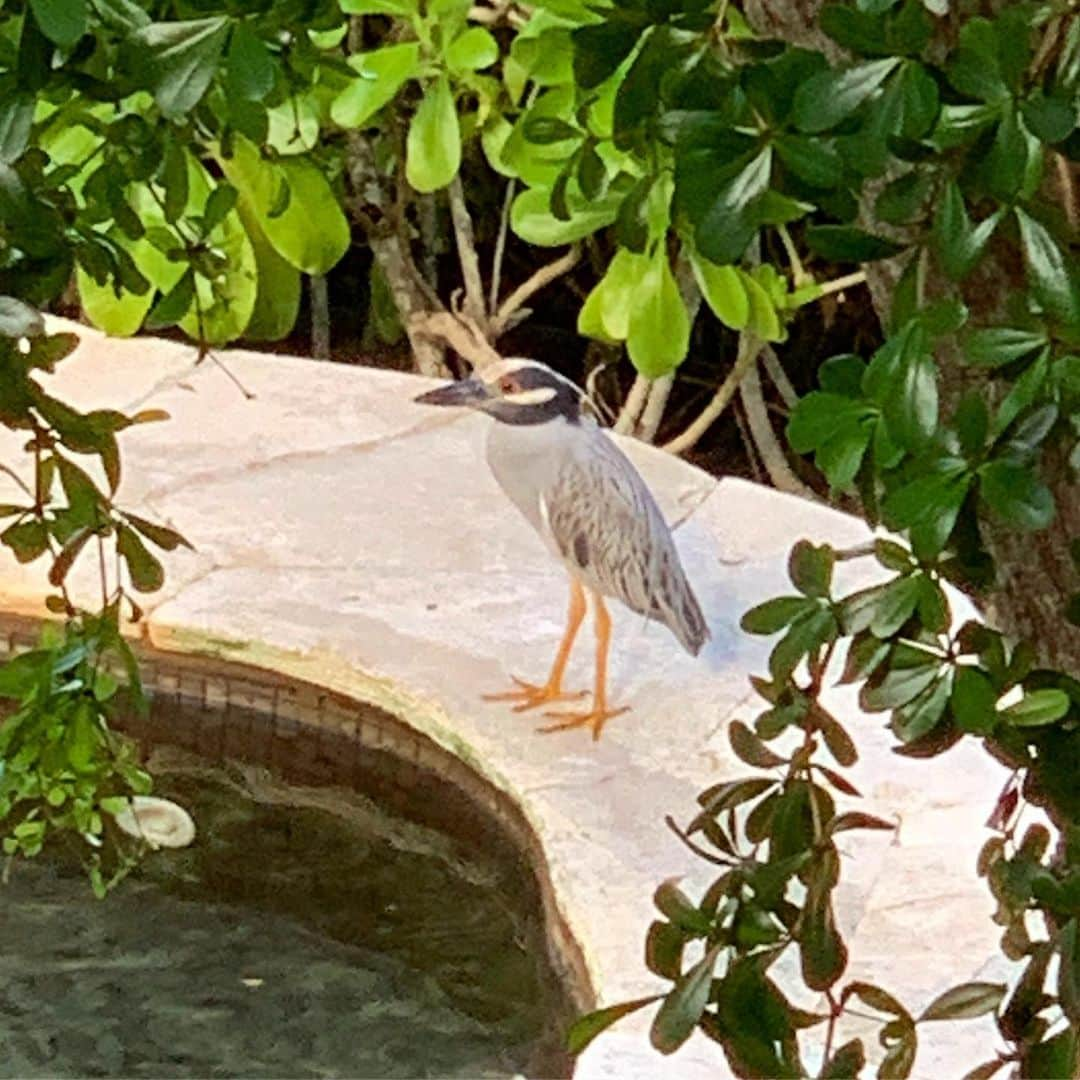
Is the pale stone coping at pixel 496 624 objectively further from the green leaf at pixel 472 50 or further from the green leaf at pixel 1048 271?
the green leaf at pixel 1048 271

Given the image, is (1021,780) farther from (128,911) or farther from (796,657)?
(128,911)

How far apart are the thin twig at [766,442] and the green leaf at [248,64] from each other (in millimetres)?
2852

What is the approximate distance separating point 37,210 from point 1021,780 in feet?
1.04

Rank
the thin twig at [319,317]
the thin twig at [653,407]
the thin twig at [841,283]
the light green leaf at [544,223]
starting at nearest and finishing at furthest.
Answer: the light green leaf at [544,223] → the thin twig at [841,283] → the thin twig at [653,407] → the thin twig at [319,317]

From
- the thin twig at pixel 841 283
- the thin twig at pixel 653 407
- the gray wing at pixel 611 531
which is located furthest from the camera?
the thin twig at pixel 653 407

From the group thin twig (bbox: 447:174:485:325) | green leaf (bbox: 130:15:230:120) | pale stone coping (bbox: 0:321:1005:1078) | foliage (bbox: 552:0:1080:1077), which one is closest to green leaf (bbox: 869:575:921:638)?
foliage (bbox: 552:0:1080:1077)

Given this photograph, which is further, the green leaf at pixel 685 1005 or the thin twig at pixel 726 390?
the thin twig at pixel 726 390

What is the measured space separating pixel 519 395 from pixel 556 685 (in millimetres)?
286

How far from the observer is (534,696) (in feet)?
7.14

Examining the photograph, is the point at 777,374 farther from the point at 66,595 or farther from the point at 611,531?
the point at 66,595

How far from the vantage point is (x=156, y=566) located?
0.76m

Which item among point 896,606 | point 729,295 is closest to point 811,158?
point 896,606

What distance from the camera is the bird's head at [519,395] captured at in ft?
6.82

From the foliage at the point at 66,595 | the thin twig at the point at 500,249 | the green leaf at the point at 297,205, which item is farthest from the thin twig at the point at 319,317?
the foliage at the point at 66,595
